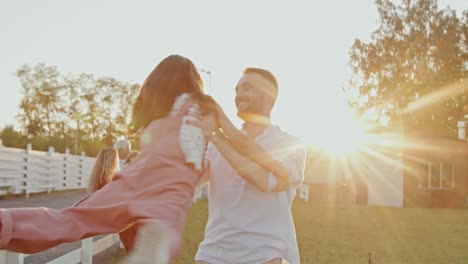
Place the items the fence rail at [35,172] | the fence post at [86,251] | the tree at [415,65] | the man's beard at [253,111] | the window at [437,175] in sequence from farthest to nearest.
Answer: the tree at [415,65]
the window at [437,175]
the fence rail at [35,172]
the fence post at [86,251]
the man's beard at [253,111]

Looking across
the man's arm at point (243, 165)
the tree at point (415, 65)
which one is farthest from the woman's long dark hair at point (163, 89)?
the tree at point (415, 65)

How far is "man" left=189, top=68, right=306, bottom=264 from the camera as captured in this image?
2.99 meters

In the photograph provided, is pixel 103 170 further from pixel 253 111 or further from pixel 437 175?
pixel 437 175

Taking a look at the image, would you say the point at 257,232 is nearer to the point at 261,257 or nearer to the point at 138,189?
the point at 261,257

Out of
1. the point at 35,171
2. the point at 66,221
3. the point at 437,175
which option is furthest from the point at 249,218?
the point at 437,175

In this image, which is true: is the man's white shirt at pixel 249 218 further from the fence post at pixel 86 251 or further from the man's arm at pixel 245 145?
the fence post at pixel 86 251

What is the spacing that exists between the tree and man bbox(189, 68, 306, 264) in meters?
44.7

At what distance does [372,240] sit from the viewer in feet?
50.6

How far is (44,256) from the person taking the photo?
31.7 ft

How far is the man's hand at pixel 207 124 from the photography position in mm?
2932

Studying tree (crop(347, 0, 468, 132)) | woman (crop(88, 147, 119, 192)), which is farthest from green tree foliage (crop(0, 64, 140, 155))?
woman (crop(88, 147, 119, 192))

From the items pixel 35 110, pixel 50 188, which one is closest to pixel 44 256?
pixel 50 188

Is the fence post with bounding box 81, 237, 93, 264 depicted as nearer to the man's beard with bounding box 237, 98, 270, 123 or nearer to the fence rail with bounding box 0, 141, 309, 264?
the man's beard with bounding box 237, 98, 270, 123

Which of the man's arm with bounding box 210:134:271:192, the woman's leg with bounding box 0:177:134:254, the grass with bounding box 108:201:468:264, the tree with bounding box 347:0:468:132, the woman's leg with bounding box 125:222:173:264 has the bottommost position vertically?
the grass with bounding box 108:201:468:264
